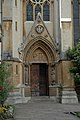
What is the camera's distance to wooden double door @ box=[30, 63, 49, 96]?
27781 millimetres

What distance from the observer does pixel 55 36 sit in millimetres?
27312

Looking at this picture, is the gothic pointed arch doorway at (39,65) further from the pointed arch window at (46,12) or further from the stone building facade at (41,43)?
the pointed arch window at (46,12)

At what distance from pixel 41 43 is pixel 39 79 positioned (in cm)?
356


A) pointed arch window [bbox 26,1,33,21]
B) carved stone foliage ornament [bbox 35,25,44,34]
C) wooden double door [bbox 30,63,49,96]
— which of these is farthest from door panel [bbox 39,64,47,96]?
pointed arch window [bbox 26,1,33,21]

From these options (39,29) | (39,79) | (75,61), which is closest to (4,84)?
(75,61)

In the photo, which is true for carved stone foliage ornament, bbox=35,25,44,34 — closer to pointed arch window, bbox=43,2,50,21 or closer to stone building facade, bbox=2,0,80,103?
stone building facade, bbox=2,0,80,103

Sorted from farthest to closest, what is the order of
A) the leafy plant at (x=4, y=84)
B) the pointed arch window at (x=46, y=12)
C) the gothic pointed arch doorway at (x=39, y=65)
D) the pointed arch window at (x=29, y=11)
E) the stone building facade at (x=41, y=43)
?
the pointed arch window at (x=46, y=12) < the pointed arch window at (x=29, y=11) < the gothic pointed arch doorway at (x=39, y=65) < the stone building facade at (x=41, y=43) < the leafy plant at (x=4, y=84)

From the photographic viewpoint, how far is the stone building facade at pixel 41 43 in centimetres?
2502

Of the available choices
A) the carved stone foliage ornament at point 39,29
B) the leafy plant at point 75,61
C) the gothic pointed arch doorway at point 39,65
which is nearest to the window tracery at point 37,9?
the carved stone foliage ornament at point 39,29

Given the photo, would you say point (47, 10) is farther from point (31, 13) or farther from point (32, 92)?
point (32, 92)

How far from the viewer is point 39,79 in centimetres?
2806

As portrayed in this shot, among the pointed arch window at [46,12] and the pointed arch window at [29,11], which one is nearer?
the pointed arch window at [29,11]

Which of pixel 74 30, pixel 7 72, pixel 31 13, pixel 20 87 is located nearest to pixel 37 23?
pixel 31 13

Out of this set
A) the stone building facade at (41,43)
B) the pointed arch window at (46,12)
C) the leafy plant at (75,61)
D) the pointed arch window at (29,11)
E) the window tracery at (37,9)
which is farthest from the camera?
the pointed arch window at (46,12)
